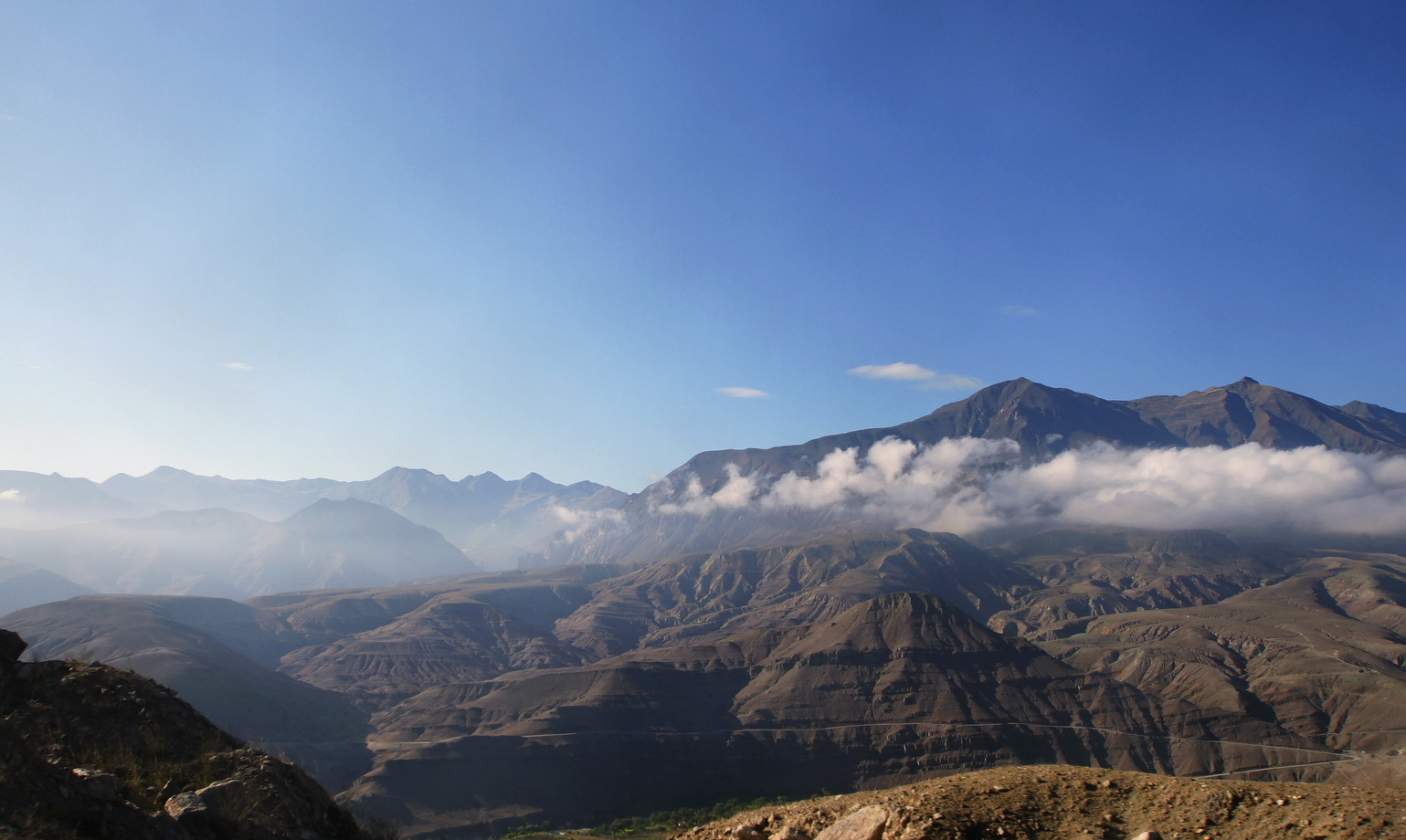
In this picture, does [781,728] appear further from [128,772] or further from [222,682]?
[128,772]

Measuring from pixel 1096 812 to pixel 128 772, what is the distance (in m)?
20.2

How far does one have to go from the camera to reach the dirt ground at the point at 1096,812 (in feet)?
45.7

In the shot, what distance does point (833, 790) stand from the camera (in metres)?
99.9

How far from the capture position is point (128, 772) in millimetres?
14438

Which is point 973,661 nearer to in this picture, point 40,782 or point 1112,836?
point 1112,836

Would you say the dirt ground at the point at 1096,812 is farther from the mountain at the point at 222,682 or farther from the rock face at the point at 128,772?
the mountain at the point at 222,682

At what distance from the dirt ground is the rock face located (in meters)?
8.70

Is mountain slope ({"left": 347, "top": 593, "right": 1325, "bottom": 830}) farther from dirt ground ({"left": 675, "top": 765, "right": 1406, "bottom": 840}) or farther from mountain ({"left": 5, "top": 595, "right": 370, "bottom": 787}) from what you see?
dirt ground ({"left": 675, "top": 765, "right": 1406, "bottom": 840})

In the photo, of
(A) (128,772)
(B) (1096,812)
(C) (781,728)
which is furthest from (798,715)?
(A) (128,772)

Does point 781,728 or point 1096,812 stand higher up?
point 1096,812

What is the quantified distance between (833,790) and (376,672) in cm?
14839

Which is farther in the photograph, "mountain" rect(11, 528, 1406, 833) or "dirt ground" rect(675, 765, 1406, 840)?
"mountain" rect(11, 528, 1406, 833)

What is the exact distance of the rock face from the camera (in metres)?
10.7

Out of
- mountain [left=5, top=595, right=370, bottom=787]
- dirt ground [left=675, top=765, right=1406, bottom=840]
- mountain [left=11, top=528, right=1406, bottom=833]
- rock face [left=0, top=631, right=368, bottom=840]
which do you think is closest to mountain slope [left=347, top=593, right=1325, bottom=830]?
mountain [left=11, top=528, right=1406, bottom=833]
